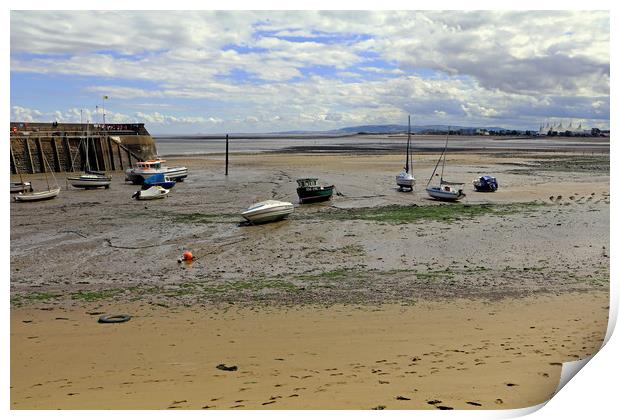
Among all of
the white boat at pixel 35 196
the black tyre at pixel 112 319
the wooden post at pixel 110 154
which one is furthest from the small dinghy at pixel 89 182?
the black tyre at pixel 112 319

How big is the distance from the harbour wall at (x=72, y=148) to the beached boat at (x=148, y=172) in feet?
25.6

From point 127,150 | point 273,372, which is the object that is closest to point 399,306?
point 273,372

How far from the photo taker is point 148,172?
37906 mm

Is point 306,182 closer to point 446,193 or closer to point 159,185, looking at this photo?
point 446,193

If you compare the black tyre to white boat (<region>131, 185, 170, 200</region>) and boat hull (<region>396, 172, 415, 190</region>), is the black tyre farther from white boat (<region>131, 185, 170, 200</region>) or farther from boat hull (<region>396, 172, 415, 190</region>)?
boat hull (<region>396, 172, 415, 190</region>)

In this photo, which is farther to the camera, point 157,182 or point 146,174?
point 146,174

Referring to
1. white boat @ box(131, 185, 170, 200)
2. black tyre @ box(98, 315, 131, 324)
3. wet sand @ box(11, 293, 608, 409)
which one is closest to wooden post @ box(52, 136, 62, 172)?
white boat @ box(131, 185, 170, 200)

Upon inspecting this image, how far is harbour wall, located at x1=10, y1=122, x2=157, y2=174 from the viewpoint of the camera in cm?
4375

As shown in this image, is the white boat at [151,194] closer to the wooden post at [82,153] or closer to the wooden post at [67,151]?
the wooden post at [67,151]

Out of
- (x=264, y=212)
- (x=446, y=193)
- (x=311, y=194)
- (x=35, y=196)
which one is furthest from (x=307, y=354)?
(x=35, y=196)

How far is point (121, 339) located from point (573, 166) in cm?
4944

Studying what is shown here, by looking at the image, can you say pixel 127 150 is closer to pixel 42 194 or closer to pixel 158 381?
pixel 42 194

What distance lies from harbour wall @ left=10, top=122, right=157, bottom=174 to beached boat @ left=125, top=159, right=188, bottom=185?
25.6 ft

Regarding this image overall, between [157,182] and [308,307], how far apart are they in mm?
25261
